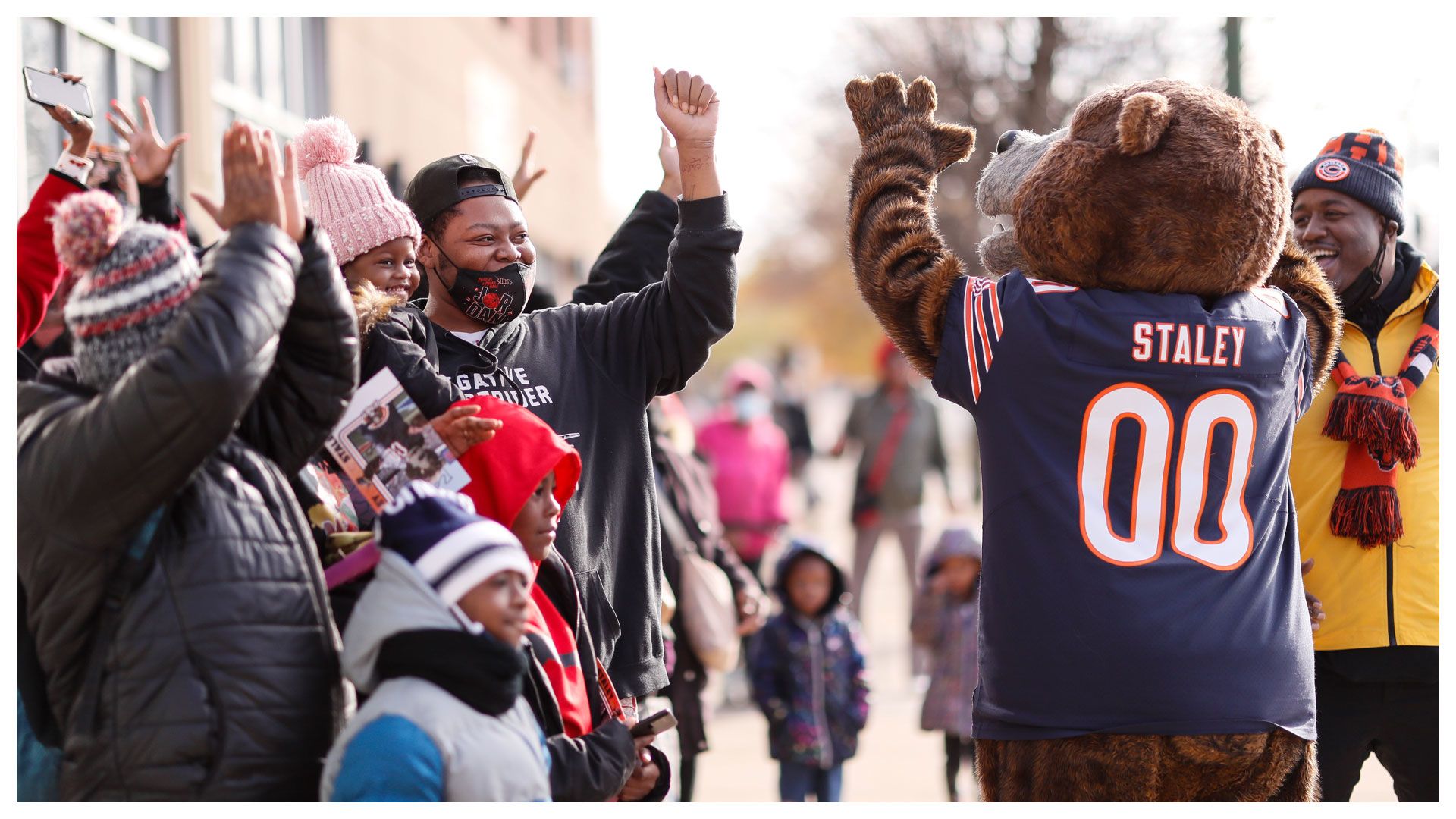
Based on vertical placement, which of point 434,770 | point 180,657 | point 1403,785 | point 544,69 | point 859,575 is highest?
point 544,69

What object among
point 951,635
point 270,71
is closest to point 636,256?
point 951,635

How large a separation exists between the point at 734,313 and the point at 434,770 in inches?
59.5

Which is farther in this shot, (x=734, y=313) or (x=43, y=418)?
(x=734, y=313)

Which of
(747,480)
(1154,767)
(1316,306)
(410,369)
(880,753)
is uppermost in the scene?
(1316,306)

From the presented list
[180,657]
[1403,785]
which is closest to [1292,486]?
[1403,785]

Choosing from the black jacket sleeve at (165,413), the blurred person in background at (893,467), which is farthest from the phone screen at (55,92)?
the blurred person in background at (893,467)

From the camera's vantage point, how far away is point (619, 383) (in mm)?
3611

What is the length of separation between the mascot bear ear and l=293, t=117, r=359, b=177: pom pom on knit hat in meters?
1.88

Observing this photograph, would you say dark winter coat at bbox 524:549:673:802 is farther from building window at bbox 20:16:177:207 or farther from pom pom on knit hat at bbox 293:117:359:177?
building window at bbox 20:16:177:207

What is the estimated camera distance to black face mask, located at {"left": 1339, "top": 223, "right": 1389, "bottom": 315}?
13.0ft

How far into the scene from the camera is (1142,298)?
3111mm

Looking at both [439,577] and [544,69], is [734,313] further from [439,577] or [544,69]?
[544,69]

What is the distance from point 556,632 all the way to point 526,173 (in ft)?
6.13

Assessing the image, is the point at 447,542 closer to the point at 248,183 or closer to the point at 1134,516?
the point at 248,183
